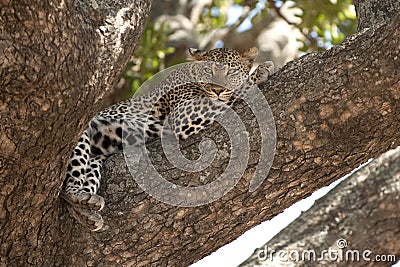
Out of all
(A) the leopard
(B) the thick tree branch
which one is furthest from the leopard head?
(B) the thick tree branch

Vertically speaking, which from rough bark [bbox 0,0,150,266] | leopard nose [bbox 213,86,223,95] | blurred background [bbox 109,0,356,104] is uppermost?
rough bark [bbox 0,0,150,266]

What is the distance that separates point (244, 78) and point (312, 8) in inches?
113

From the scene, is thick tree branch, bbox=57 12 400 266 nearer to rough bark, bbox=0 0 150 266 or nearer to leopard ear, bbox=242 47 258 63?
rough bark, bbox=0 0 150 266

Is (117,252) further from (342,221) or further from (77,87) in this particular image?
(342,221)

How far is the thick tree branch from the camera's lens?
17.1 feet

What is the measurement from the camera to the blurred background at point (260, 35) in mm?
9172

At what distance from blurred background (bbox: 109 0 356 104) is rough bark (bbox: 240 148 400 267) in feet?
17.3

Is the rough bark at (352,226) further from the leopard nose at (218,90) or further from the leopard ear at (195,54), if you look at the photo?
the leopard ear at (195,54)

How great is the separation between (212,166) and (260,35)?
4306 millimetres

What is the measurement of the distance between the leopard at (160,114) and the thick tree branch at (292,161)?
0.61 feet

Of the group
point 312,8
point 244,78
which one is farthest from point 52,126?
point 312,8

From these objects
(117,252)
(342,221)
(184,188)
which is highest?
(342,221)

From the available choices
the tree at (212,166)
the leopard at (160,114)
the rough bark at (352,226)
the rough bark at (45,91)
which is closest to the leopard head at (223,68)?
the leopard at (160,114)

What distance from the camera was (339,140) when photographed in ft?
17.2
